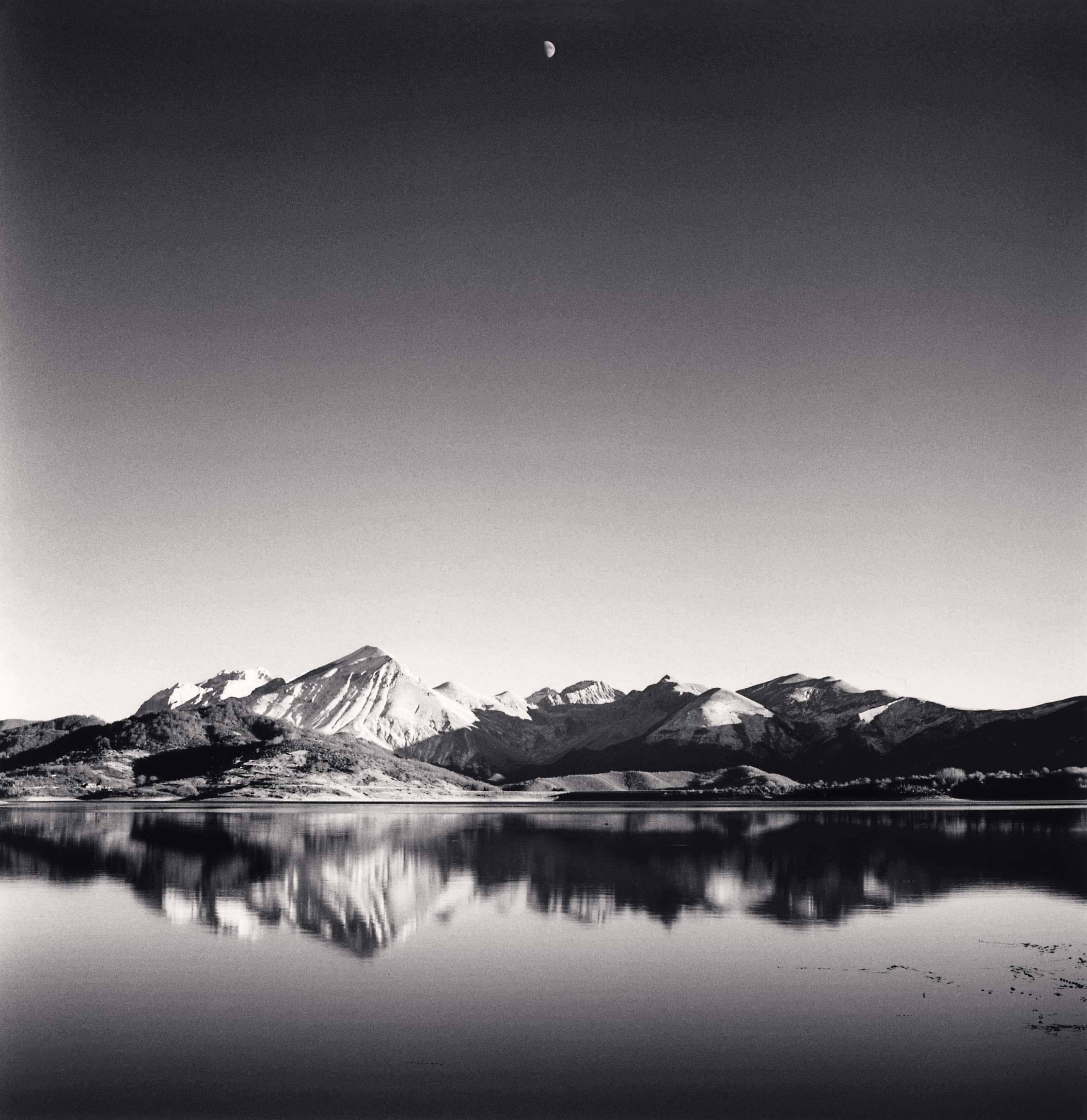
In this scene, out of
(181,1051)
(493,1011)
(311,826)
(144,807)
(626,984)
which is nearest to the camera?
(181,1051)

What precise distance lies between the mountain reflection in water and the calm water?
0.41 meters

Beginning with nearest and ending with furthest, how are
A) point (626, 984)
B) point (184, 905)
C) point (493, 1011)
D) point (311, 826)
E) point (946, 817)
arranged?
point (493, 1011) < point (626, 984) < point (184, 905) < point (311, 826) < point (946, 817)

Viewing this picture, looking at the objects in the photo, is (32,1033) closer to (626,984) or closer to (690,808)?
(626,984)

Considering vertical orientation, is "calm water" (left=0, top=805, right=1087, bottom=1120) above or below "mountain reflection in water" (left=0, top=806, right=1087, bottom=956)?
above

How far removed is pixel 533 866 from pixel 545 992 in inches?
1363

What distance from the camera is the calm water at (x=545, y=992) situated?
859 inches

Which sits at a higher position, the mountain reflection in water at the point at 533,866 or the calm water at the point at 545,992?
the calm water at the point at 545,992

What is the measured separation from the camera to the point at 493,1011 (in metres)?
28.0

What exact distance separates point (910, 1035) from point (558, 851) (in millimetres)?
52631

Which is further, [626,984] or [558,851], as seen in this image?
[558,851]

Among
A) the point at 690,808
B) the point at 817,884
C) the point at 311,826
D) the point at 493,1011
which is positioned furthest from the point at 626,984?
the point at 690,808

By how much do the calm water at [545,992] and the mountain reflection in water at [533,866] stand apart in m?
0.41

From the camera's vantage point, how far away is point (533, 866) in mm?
64375

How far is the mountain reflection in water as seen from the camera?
45250mm
